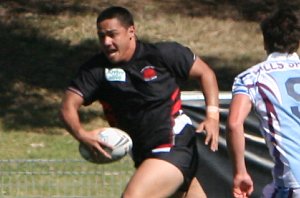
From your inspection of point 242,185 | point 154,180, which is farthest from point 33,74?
point 242,185

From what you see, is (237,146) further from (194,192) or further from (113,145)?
(194,192)

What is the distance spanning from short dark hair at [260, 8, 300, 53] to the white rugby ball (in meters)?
1.42

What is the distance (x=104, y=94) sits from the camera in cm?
834

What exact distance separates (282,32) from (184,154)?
1.56 metres

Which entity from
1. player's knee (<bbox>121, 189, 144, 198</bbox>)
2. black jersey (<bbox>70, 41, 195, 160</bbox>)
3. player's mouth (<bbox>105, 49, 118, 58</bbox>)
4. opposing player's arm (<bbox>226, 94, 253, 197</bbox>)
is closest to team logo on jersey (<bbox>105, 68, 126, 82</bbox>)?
black jersey (<bbox>70, 41, 195, 160</bbox>)

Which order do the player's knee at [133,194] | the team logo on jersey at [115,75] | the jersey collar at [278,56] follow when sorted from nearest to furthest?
the jersey collar at [278,56] → the player's knee at [133,194] → the team logo on jersey at [115,75]

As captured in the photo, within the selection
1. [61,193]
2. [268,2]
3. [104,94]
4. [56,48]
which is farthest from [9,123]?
[104,94]

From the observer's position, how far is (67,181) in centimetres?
1092

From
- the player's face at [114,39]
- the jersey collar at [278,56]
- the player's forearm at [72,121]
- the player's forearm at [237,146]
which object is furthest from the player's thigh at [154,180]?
the jersey collar at [278,56]

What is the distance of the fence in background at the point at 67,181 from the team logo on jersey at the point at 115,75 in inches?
101

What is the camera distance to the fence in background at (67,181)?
35.4 feet

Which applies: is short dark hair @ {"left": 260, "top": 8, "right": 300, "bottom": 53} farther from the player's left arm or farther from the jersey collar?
the player's left arm

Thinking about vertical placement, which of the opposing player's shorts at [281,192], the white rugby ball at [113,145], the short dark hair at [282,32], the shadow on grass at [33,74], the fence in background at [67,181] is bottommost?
the shadow on grass at [33,74]

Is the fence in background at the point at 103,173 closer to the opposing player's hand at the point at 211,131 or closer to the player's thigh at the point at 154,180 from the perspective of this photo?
the opposing player's hand at the point at 211,131
